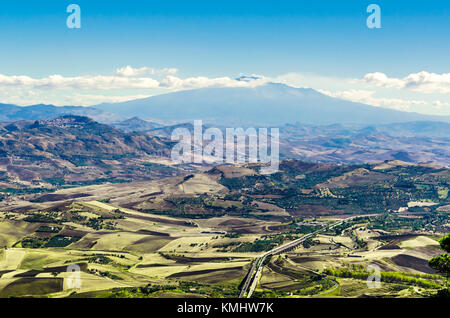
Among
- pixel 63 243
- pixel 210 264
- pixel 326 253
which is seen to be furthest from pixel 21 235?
pixel 326 253

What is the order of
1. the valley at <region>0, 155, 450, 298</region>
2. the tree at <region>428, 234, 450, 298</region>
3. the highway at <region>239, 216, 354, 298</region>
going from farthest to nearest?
1. the highway at <region>239, 216, 354, 298</region>
2. the valley at <region>0, 155, 450, 298</region>
3. the tree at <region>428, 234, 450, 298</region>

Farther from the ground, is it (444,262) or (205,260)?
(444,262)

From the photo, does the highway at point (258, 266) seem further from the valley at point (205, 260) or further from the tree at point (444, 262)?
the tree at point (444, 262)

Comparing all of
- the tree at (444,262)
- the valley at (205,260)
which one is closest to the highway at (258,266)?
the valley at (205,260)

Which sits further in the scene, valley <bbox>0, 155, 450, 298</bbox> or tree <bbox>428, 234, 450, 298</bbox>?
valley <bbox>0, 155, 450, 298</bbox>

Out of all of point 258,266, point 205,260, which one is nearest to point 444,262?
point 258,266

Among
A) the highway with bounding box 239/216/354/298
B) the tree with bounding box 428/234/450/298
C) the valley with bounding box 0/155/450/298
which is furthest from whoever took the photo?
the highway with bounding box 239/216/354/298

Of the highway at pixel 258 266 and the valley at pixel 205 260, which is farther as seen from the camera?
the highway at pixel 258 266

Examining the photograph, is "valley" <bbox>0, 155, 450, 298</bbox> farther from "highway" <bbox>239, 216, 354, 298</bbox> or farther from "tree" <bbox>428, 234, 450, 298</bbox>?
"tree" <bbox>428, 234, 450, 298</bbox>

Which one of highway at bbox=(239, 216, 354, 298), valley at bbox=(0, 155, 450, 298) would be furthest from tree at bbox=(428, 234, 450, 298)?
highway at bbox=(239, 216, 354, 298)

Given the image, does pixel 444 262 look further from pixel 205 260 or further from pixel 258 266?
pixel 205 260
